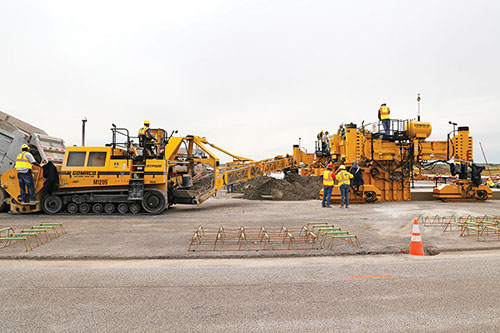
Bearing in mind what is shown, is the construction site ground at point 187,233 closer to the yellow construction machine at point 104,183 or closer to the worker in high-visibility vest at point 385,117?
the yellow construction machine at point 104,183

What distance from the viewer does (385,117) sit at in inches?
587

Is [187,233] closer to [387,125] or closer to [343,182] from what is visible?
[343,182]

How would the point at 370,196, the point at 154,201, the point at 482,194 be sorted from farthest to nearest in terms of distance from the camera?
1. the point at 482,194
2. the point at 370,196
3. the point at 154,201

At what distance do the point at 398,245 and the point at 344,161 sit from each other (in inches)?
349

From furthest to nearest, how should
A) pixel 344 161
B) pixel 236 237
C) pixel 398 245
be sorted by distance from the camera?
pixel 344 161, pixel 236 237, pixel 398 245

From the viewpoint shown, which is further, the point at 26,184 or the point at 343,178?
the point at 343,178

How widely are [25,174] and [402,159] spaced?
1592 centimetres

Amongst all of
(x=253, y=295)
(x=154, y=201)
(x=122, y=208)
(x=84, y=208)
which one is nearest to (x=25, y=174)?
(x=84, y=208)

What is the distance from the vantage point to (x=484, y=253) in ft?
20.1

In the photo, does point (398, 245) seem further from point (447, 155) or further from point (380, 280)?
point (447, 155)

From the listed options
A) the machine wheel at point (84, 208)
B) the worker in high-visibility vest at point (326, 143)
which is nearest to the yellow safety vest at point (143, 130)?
the machine wheel at point (84, 208)

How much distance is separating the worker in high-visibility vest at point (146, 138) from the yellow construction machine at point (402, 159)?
28.9 ft

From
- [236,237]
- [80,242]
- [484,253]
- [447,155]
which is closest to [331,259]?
[236,237]

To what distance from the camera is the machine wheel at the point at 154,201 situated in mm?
11352
